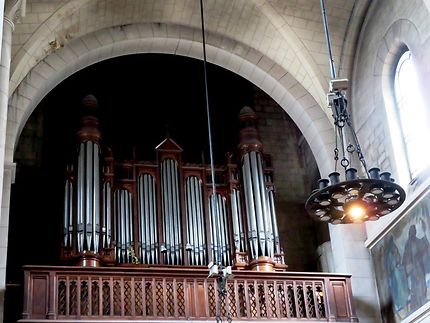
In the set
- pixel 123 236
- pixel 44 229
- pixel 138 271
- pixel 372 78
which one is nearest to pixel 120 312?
pixel 138 271

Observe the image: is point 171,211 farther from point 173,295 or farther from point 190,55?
point 190,55

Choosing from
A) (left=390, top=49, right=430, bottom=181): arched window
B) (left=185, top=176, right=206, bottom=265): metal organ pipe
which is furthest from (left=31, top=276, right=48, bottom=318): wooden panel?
(left=390, top=49, right=430, bottom=181): arched window

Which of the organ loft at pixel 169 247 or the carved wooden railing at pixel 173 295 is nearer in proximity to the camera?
the carved wooden railing at pixel 173 295

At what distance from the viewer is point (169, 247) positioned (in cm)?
1502

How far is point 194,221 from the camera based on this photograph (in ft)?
50.6

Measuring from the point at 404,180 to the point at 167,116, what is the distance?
21.2 ft

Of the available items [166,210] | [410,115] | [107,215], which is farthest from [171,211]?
[410,115]

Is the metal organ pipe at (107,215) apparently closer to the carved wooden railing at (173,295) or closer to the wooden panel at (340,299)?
the carved wooden railing at (173,295)

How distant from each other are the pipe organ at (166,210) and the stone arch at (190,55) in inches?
43.6

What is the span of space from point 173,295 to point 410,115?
5.04m

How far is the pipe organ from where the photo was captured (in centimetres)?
1468

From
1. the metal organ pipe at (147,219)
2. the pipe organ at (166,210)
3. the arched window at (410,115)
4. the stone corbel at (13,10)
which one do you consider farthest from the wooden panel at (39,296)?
the arched window at (410,115)

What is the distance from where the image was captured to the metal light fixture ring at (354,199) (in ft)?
29.7

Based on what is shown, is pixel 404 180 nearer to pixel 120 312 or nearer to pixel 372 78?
pixel 372 78
